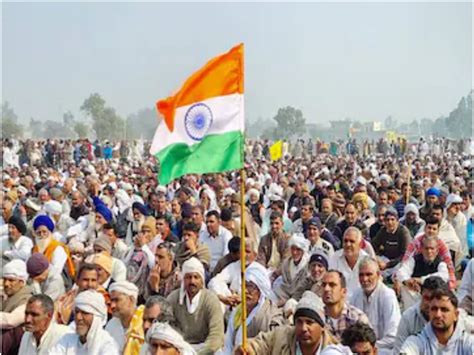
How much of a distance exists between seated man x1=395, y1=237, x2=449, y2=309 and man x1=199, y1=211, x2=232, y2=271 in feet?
8.85

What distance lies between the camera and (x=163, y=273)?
6863mm

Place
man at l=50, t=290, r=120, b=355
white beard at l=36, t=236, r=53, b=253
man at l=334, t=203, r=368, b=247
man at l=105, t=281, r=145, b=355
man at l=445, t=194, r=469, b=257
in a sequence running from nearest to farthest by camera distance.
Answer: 1. man at l=50, t=290, r=120, b=355
2. man at l=105, t=281, r=145, b=355
3. white beard at l=36, t=236, r=53, b=253
4. man at l=334, t=203, r=368, b=247
5. man at l=445, t=194, r=469, b=257

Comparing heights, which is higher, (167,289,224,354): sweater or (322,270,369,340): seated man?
(322,270,369,340): seated man

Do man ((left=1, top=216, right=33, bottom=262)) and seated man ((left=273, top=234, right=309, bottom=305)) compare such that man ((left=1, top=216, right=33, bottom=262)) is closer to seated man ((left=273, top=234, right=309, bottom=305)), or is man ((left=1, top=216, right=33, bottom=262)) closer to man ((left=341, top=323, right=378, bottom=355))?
seated man ((left=273, top=234, right=309, bottom=305))

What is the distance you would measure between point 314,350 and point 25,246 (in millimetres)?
4919

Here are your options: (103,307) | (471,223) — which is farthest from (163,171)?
(471,223)

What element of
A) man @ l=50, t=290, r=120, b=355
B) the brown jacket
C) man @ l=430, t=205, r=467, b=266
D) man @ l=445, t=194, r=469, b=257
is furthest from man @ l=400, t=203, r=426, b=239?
man @ l=50, t=290, r=120, b=355

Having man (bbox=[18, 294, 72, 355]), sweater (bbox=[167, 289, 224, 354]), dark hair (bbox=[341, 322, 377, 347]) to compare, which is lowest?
sweater (bbox=[167, 289, 224, 354])

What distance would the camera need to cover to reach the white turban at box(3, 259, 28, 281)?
5.67 metres

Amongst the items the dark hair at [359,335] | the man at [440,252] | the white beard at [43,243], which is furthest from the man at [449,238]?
the white beard at [43,243]

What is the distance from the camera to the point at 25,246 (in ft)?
26.6

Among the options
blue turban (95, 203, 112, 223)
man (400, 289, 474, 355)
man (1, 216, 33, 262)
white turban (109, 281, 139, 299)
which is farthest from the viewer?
blue turban (95, 203, 112, 223)

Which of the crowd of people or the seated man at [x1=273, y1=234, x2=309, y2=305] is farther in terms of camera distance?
the seated man at [x1=273, y1=234, x2=309, y2=305]

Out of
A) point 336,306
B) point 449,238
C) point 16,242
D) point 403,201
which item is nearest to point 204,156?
point 336,306
